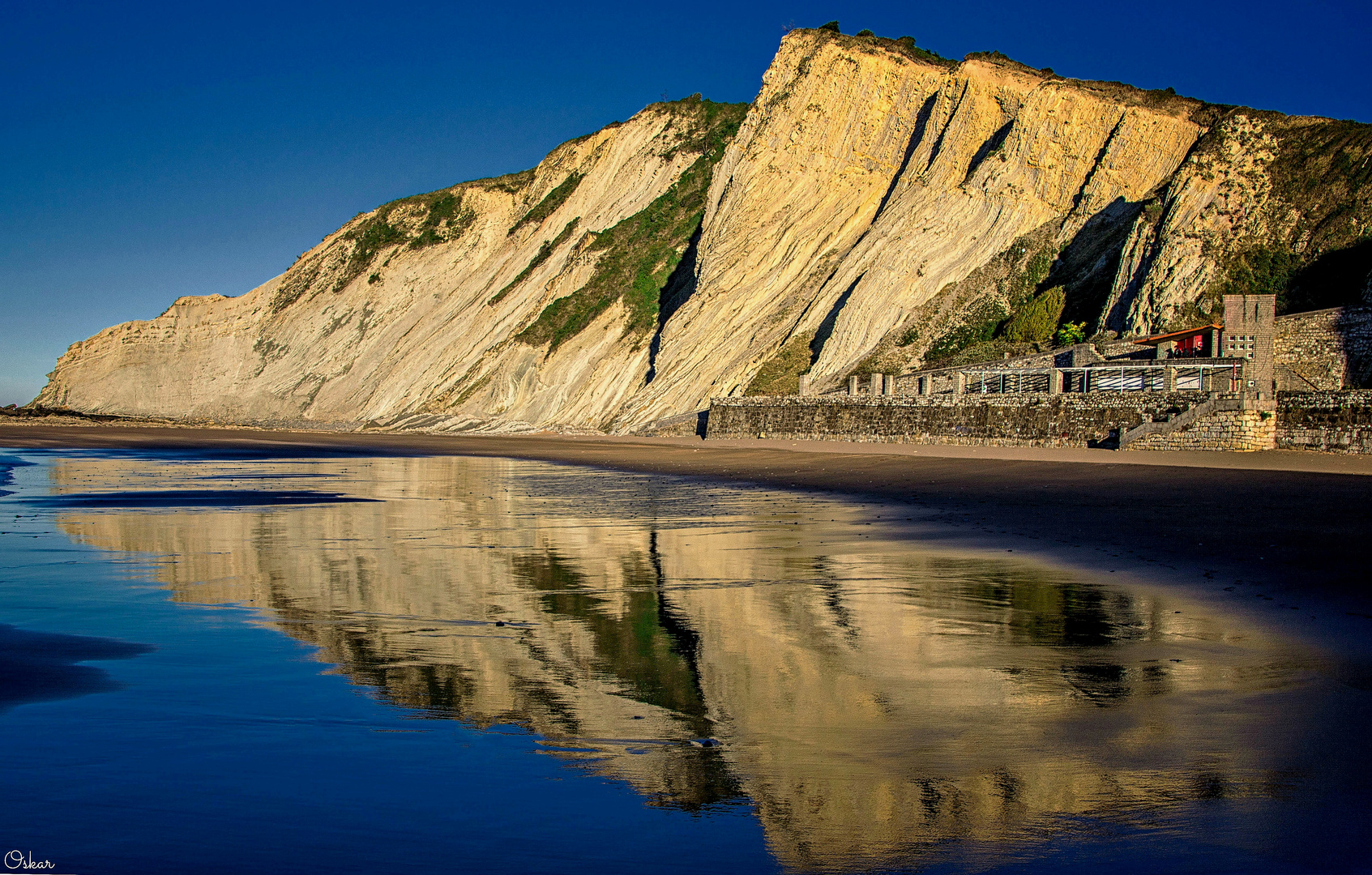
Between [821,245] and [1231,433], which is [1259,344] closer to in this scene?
[1231,433]

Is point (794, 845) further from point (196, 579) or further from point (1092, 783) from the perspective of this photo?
point (196, 579)

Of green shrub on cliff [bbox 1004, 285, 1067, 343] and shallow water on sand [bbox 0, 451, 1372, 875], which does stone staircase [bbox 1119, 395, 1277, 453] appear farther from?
shallow water on sand [bbox 0, 451, 1372, 875]

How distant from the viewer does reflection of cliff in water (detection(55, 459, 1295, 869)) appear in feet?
12.8

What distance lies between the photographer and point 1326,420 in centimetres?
2216

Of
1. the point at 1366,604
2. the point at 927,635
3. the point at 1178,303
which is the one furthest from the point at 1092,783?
the point at 1178,303

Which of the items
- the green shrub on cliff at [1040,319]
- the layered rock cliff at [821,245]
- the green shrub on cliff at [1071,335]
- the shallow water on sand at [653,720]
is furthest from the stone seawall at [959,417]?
the shallow water on sand at [653,720]

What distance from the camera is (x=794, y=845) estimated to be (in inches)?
134

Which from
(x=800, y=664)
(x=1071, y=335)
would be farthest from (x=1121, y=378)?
(x=800, y=664)

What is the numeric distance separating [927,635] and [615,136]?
60.7 meters

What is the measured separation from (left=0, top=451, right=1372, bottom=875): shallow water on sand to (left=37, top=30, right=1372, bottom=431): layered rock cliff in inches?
1128

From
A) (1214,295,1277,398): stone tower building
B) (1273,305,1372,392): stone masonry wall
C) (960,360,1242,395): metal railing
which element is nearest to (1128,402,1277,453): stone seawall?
(1214,295,1277,398): stone tower building

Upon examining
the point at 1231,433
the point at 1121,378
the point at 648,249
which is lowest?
the point at 1231,433

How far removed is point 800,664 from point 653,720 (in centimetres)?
136

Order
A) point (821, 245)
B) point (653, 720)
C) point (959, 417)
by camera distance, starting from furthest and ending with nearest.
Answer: point (821, 245) → point (959, 417) → point (653, 720)
